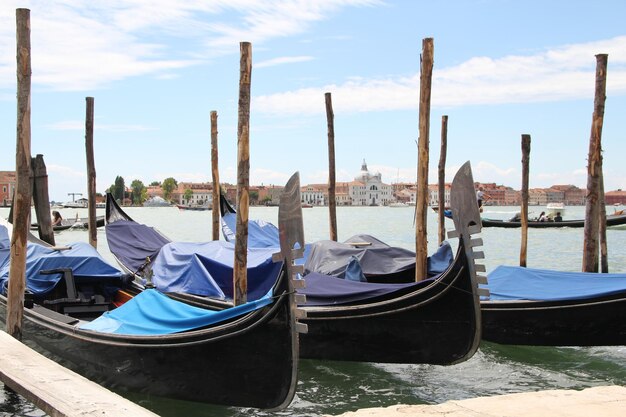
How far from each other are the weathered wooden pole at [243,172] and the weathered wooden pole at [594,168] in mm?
4631

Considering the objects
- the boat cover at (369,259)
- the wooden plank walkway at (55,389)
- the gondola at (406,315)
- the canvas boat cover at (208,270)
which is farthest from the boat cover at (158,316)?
the boat cover at (369,259)

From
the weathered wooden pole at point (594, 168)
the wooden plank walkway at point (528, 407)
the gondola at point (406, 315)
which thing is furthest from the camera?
the weathered wooden pole at point (594, 168)

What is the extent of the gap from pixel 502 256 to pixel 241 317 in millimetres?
17967

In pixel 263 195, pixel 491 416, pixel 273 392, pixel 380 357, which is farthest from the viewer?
pixel 263 195

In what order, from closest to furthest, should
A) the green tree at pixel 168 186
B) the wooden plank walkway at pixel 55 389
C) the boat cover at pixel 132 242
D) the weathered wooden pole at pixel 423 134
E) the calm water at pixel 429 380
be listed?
the wooden plank walkway at pixel 55 389
the calm water at pixel 429 380
the weathered wooden pole at pixel 423 134
the boat cover at pixel 132 242
the green tree at pixel 168 186

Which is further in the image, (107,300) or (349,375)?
(107,300)

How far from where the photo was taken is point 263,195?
111188 millimetres

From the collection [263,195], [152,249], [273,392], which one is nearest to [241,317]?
[273,392]

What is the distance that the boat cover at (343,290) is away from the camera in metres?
6.48

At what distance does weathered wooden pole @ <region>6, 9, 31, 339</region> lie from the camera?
5645 millimetres

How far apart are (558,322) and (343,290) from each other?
6.39 feet

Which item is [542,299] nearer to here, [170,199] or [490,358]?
[490,358]

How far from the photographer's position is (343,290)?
6.82 m

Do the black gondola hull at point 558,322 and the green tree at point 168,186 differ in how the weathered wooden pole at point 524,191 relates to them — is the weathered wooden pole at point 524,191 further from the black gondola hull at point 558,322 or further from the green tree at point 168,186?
the green tree at point 168,186
